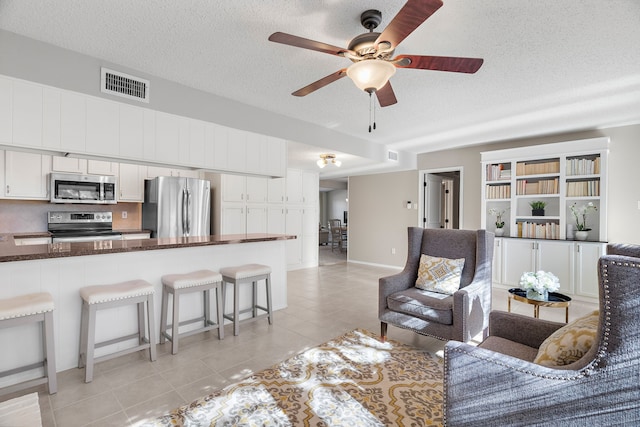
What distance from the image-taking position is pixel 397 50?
8.70ft

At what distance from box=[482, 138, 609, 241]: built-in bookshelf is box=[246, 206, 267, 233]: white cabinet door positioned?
3.89 metres

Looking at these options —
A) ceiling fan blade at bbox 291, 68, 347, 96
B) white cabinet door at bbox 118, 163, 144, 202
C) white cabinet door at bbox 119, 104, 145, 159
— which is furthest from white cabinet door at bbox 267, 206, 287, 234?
ceiling fan blade at bbox 291, 68, 347, 96

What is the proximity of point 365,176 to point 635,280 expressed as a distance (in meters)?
6.80

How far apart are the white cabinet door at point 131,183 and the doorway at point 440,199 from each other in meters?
5.19

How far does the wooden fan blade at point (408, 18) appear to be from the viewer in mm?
1554

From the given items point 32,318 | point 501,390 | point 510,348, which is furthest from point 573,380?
point 32,318

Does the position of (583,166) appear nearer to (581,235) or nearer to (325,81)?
(581,235)

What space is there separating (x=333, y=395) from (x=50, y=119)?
3.10m

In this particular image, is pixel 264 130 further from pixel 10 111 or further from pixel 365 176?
pixel 365 176

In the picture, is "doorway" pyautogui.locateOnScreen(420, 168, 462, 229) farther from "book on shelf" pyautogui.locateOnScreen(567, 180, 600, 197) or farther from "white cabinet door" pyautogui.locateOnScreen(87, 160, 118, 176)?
"white cabinet door" pyautogui.locateOnScreen(87, 160, 118, 176)

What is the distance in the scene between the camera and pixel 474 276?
2838mm

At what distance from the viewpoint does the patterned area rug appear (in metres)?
1.85

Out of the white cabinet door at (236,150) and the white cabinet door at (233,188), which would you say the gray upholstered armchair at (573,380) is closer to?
the white cabinet door at (236,150)

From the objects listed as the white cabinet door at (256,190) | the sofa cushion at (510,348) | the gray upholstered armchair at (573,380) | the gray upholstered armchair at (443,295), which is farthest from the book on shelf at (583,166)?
the white cabinet door at (256,190)
